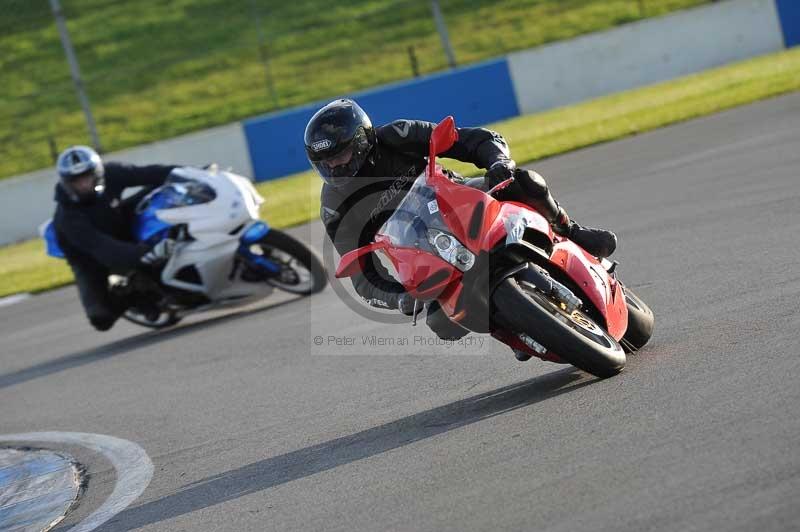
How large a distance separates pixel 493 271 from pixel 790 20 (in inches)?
846

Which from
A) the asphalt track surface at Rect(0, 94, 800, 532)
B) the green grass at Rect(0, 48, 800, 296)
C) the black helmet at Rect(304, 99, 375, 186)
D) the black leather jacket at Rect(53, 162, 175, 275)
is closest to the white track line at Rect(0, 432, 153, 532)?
the asphalt track surface at Rect(0, 94, 800, 532)

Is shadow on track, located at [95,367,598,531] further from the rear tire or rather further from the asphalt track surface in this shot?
the rear tire

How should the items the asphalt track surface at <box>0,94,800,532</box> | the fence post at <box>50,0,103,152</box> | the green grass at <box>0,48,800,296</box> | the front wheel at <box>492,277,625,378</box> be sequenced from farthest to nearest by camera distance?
the fence post at <box>50,0,103,152</box>
the green grass at <box>0,48,800,296</box>
the front wheel at <box>492,277,625,378</box>
the asphalt track surface at <box>0,94,800,532</box>

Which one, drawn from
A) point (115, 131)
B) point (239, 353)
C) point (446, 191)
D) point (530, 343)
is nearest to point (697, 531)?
point (530, 343)

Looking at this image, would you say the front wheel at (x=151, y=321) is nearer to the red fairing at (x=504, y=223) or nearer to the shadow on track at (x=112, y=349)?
the shadow on track at (x=112, y=349)

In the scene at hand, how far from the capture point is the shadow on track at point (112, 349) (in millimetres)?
10336

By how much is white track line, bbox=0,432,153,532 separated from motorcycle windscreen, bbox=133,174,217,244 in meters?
3.02

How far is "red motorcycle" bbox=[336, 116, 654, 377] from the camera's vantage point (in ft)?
18.4

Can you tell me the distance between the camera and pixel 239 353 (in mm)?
9234

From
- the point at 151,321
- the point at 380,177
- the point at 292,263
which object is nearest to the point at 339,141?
the point at 380,177

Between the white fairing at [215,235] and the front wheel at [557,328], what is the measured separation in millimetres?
5336

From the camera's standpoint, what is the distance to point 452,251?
223 inches

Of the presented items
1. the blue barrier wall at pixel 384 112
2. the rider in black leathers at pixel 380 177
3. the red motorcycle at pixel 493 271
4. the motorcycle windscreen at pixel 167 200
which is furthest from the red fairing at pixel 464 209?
the blue barrier wall at pixel 384 112

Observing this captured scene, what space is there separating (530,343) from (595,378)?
20.1 inches
